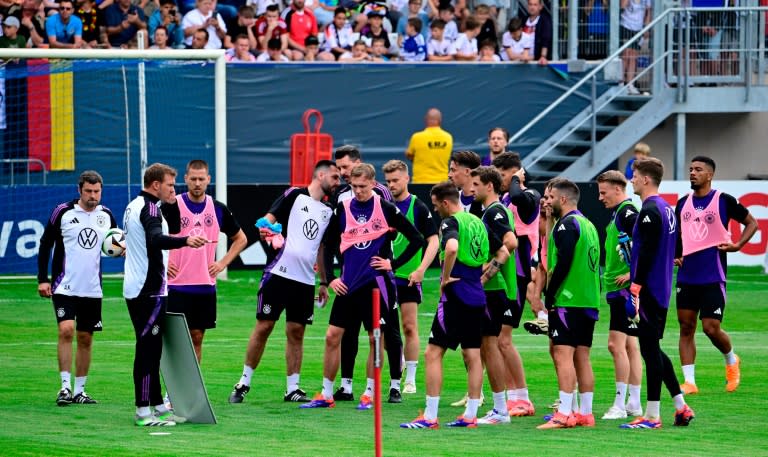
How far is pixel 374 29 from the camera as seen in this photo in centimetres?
2941

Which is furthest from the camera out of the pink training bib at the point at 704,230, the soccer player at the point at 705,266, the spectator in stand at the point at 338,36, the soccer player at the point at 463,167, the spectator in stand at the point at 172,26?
the spectator in stand at the point at 338,36

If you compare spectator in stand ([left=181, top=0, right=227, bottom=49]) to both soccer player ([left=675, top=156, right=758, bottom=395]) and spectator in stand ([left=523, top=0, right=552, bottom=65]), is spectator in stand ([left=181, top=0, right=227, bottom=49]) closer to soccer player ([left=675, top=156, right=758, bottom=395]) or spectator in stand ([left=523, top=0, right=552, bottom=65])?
spectator in stand ([left=523, top=0, right=552, bottom=65])

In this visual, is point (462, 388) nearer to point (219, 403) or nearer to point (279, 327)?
point (219, 403)

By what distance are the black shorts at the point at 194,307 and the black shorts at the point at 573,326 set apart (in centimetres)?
339

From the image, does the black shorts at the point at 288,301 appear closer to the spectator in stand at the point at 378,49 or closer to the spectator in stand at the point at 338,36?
the spectator in stand at the point at 338,36

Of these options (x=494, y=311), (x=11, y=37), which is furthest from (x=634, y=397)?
(x=11, y=37)

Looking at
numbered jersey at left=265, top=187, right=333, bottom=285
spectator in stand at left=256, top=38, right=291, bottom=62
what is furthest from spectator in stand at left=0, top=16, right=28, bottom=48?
numbered jersey at left=265, top=187, right=333, bottom=285

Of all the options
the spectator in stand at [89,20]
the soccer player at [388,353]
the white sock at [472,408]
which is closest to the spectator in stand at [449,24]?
the spectator in stand at [89,20]

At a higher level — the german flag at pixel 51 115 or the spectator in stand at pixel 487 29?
the spectator in stand at pixel 487 29

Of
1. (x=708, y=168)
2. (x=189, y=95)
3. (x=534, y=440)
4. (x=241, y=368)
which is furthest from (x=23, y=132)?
(x=534, y=440)

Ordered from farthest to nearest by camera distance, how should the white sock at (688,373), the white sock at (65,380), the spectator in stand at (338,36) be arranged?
1. the spectator in stand at (338,36)
2. the white sock at (688,373)
3. the white sock at (65,380)

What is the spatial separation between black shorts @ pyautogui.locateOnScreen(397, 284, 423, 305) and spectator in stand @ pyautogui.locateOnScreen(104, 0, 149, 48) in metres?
15.1

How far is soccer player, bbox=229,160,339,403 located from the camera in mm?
13594

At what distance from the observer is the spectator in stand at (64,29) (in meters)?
27.0
